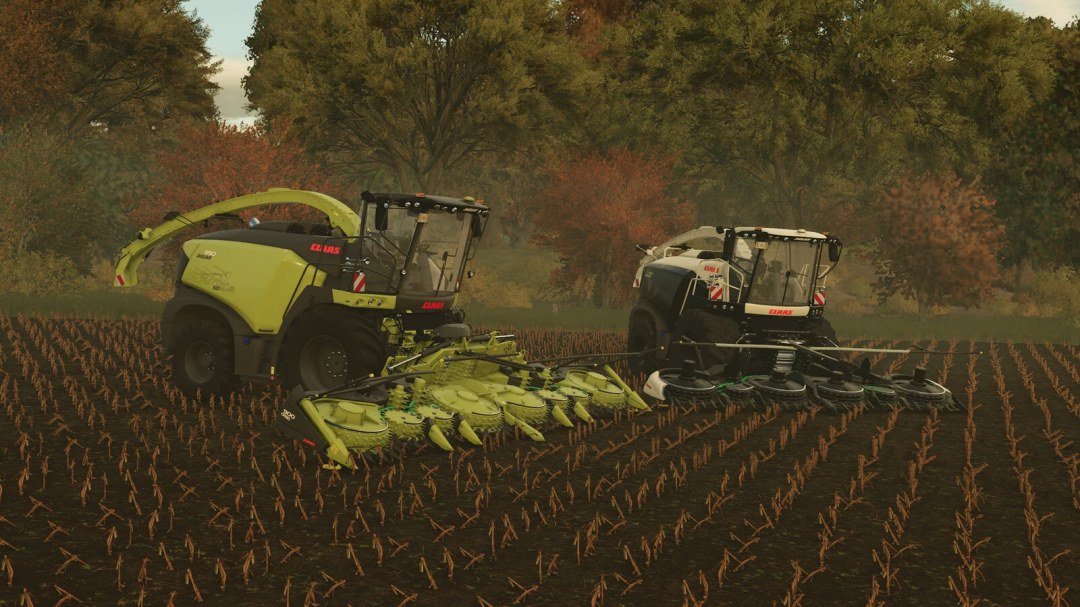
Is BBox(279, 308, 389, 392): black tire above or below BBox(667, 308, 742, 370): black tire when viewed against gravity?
below

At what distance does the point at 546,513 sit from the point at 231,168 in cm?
2056

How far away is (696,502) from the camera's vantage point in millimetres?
7770

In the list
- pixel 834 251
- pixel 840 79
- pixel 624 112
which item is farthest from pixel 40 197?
pixel 834 251

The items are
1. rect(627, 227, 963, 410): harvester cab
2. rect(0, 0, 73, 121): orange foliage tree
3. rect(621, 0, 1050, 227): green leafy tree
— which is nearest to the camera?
rect(627, 227, 963, 410): harvester cab

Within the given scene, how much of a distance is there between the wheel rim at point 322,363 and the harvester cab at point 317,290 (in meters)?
0.01

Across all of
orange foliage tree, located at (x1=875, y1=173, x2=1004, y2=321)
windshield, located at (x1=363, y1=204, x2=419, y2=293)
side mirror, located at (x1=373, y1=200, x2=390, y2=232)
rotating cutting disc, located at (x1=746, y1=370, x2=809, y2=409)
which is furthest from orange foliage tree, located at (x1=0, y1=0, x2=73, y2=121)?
rotating cutting disc, located at (x1=746, y1=370, x2=809, y2=409)

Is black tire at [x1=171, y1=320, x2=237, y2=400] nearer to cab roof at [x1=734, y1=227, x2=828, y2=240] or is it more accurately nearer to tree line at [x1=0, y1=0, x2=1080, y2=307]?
cab roof at [x1=734, y1=227, x2=828, y2=240]

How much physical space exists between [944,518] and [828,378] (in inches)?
207

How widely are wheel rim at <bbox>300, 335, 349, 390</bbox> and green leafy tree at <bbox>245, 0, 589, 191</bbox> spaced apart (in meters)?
15.7

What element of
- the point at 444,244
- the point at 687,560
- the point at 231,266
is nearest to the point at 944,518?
the point at 687,560

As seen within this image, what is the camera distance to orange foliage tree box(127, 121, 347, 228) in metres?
25.4

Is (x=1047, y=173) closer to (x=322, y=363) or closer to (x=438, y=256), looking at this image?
(x=438, y=256)

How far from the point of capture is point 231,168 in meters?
25.6

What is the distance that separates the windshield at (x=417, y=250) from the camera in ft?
37.8
